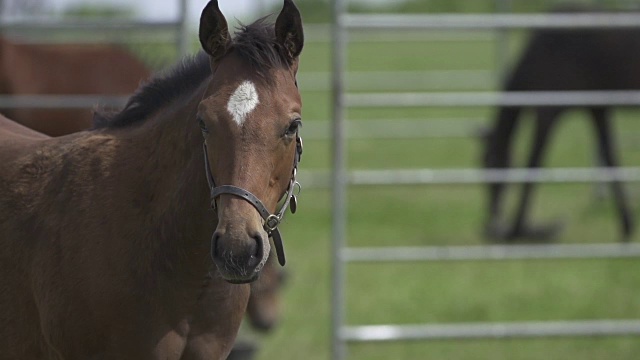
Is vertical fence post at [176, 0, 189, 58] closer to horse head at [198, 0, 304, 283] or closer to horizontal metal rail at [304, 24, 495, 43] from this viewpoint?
horse head at [198, 0, 304, 283]

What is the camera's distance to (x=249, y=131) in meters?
2.88

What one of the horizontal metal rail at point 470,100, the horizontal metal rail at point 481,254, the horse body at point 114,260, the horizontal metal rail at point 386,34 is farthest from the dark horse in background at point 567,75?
the horse body at point 114,260

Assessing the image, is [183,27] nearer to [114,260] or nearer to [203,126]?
[114,260]

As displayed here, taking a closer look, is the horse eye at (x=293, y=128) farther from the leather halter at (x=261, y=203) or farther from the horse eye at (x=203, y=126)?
the horse eye at (x=203, y=126)

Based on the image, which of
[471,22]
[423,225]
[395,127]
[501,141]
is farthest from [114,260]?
[395,127]

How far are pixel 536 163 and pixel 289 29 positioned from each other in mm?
6246

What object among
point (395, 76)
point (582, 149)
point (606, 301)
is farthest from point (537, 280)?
point (395, 76)

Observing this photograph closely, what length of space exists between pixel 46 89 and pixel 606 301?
4.08 m

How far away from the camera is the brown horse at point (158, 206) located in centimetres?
291

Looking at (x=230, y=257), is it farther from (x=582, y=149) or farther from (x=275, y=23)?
(x=582, y=149)

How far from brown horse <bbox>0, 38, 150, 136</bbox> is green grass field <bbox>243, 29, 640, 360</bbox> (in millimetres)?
1866

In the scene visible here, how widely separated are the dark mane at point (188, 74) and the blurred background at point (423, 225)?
0.68 ft

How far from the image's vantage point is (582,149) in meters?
14.0

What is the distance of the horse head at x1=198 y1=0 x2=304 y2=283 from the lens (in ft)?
9.05
